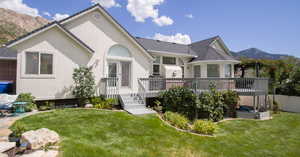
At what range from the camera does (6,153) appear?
3.90 meters

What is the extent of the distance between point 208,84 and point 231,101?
Answer: 2.53 m

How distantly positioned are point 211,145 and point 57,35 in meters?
11.5

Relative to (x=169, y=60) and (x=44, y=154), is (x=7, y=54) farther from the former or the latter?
(x=169, y=60)

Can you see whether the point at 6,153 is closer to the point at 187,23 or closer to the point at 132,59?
the point at 132,59

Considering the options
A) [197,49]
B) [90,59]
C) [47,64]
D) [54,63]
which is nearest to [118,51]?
[90,59]

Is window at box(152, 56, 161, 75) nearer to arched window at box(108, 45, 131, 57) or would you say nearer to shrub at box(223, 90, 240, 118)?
arched window at box(108, 45, 131, 57)

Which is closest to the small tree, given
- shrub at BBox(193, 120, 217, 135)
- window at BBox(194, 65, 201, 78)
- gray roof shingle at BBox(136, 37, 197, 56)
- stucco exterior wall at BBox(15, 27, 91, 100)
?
stucco exterior wall at BBox(15, 27, 91, 100)

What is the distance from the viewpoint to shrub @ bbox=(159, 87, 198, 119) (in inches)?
432

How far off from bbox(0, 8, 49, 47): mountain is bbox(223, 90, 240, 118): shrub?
70.7m

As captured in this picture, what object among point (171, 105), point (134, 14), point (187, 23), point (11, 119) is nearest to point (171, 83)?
point (171, 105)

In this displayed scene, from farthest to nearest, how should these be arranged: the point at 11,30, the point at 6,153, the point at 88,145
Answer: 1. the point at 11,30
2. the point at 88,145
3. the point at 6,153

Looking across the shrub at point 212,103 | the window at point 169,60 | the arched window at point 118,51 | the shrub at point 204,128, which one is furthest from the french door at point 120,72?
the shrub at point 204,128

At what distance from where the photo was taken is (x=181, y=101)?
11258mm

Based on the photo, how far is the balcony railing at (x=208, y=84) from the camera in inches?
467
